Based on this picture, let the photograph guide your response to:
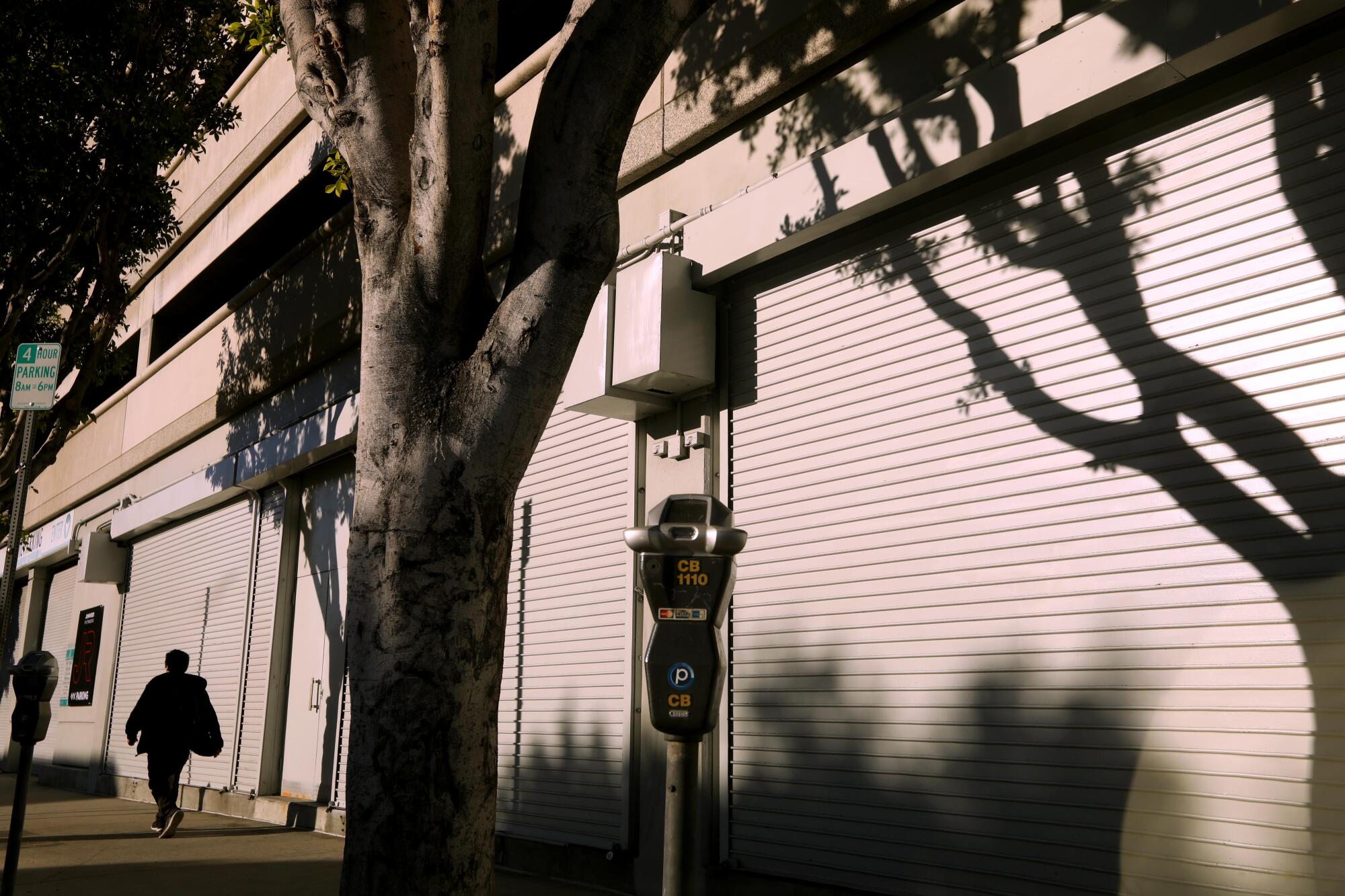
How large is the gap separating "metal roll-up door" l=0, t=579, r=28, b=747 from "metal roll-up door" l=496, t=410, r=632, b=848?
18129 mm

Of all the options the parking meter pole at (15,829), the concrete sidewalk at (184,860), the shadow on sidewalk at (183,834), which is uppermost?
the parking meter pole at (15,829)

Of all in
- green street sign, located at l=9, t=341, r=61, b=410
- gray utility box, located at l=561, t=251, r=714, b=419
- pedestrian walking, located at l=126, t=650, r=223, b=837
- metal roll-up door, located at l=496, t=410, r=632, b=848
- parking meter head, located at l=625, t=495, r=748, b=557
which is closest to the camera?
parking meter head, located at l=625, t=495, r=748, b=557

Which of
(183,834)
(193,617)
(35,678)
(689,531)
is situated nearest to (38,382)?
(35,678)

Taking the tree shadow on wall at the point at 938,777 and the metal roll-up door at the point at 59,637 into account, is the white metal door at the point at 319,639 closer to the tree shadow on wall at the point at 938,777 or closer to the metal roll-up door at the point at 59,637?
the tree shadow on wall at the point at 938,777

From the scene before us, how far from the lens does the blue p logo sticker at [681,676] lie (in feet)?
11.4

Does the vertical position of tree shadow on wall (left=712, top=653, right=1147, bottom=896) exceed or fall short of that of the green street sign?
it falls short

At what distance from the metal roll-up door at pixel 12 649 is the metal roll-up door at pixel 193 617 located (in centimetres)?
745

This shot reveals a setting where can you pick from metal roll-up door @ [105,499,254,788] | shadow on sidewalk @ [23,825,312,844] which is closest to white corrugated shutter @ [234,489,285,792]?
metal roll-up door @ [105,499,254,788]

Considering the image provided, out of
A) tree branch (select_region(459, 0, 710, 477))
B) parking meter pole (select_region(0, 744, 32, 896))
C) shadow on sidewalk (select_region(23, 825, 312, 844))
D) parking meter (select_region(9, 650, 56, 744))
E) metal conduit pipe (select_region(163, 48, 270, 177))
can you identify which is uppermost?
metal conduit pipe (select_region(163, 48, 270, 177))

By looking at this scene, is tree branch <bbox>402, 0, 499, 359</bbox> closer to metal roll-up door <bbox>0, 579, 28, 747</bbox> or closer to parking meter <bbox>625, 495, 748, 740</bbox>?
parking meter <bbox>625, 495, 748, 740</bbox>

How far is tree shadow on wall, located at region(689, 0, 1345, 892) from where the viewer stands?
14.4 feet

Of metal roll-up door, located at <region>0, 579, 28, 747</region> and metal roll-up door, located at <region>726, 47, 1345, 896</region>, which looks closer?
metal roll-up door, located at <region>726, 47, 1345, 896</region>

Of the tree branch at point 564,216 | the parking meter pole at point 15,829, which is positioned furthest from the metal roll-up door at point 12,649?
the tree branch at point 564,216

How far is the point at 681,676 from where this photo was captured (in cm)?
348
